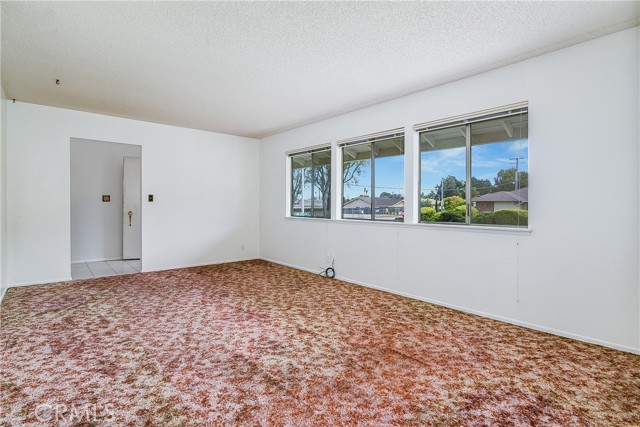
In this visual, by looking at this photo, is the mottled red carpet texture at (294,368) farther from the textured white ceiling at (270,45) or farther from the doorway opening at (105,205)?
the doorway opening at (105,205)

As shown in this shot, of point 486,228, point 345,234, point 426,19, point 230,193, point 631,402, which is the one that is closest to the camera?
point 631,402

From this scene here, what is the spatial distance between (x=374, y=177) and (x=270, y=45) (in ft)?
8.30

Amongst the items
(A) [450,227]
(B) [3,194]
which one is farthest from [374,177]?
(B) [3,194]

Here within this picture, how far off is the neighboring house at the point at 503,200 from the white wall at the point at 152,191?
4773mm

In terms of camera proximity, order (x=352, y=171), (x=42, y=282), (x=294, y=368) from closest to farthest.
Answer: (x=294, y=368) < (x=42, y=282) < (x=352, y=171)

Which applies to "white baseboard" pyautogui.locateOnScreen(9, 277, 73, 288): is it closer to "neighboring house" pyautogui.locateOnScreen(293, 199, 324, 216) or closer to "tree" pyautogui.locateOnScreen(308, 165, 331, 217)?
"neighboring house" pyautogui.locateOnScreen(293, 199, 324, 216)

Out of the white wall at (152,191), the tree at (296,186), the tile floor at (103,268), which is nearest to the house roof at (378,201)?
the tree at (296,186)

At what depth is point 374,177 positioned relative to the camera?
16.1 feet

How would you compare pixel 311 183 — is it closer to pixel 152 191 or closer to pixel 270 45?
Answer: pixel 152 191

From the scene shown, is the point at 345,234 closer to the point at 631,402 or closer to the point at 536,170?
the point at 536,170

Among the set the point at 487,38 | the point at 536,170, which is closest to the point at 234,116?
the point at 487,38

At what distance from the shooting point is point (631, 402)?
6.58ft

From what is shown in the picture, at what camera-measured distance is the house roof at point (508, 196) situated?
3.31m

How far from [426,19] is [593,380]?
9.41ft
